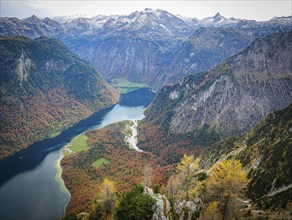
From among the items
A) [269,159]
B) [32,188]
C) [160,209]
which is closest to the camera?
[160,209]

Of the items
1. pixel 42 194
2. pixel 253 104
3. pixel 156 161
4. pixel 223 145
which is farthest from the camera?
pixel 253 104

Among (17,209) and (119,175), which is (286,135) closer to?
(119,175)

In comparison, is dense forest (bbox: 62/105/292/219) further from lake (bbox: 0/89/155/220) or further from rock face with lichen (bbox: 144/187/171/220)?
lake (bbox: 0/89/155/220)

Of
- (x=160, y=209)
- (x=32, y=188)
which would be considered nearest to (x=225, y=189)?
(x=160, y=209)

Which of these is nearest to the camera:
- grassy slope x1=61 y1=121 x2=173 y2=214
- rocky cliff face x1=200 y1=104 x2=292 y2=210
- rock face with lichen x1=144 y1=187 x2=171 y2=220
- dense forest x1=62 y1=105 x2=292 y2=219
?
rock face with lichen x1=144 y1=187 x2=171 y2=220

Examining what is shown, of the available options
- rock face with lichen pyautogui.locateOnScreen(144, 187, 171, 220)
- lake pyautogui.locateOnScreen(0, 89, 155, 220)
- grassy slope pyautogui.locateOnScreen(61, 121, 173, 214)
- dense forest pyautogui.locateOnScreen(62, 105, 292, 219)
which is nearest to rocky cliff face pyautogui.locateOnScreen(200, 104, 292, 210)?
dense forest pyautogui.locateOnScreen(62, 105, 292, 219)

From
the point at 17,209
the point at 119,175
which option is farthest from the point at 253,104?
the point at 17,209

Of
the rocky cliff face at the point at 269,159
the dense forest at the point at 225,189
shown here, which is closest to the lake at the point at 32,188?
the dense forest at the point at 225,189

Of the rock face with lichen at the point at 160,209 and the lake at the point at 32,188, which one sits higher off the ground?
the rock face with lichen at the point at 160,209

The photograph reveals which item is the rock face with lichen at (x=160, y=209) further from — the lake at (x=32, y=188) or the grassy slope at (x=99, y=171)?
the lake at (x=32, y=188)

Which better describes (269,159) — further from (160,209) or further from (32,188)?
(32,188)

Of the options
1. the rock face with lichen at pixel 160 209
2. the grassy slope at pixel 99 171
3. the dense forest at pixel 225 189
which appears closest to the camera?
the rock face with lichen at pixel 160 209
